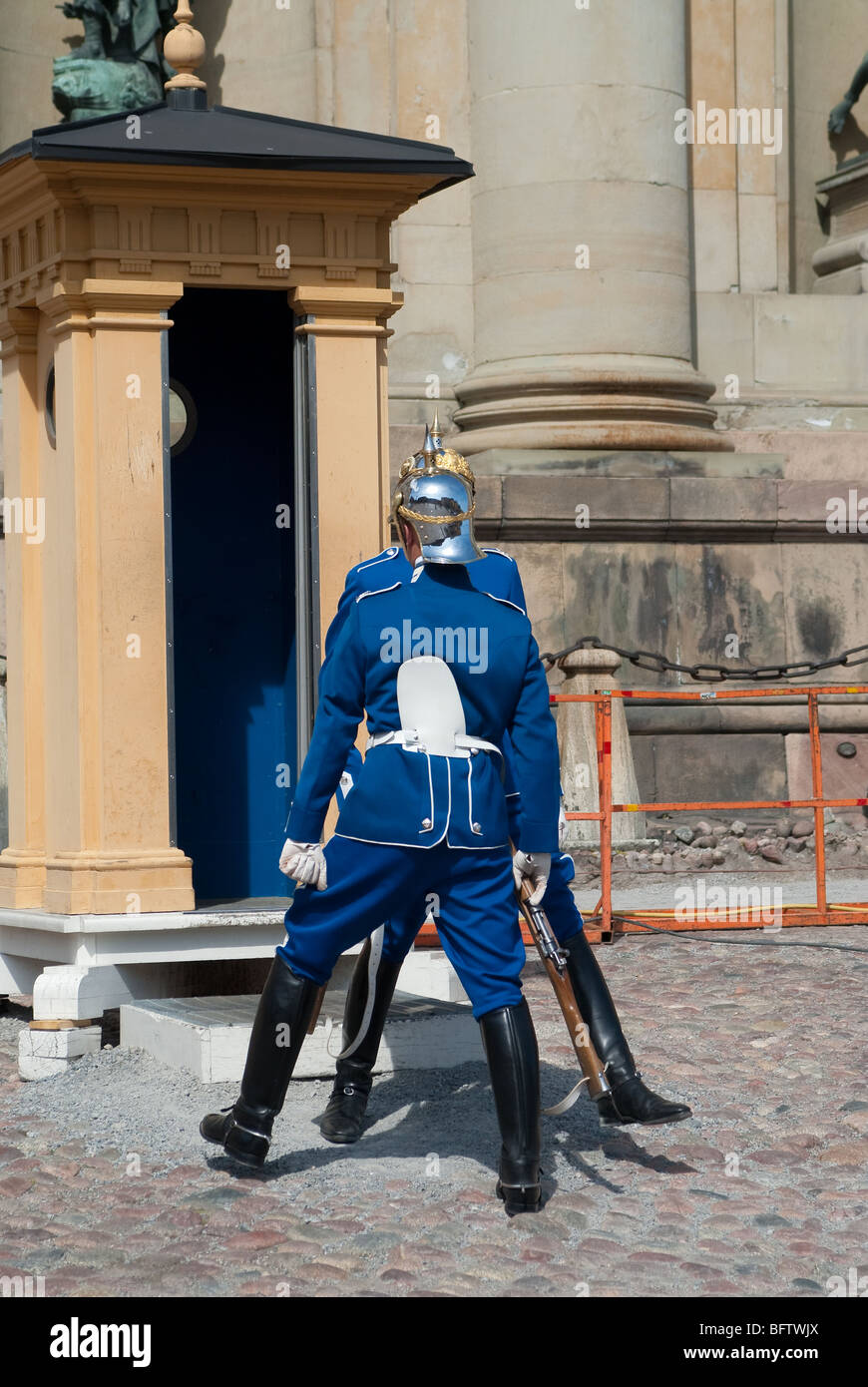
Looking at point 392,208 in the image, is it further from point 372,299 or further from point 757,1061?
point 757,1061

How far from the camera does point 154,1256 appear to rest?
448 cm

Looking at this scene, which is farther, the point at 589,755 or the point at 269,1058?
the point at 589,755

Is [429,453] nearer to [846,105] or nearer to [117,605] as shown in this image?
[117,605]

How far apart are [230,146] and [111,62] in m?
8.42

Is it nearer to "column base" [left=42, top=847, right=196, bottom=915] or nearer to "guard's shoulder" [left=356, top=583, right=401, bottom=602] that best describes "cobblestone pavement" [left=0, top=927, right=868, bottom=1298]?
"column base" [left=42, top=847, right=196, bottom=915]

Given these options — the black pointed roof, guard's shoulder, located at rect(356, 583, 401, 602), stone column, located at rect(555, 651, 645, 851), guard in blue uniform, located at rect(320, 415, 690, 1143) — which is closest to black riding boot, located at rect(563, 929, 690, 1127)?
guard in blue uniform, located at rect(320, 415, 690, 1143)

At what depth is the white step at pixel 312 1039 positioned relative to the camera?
5938 millimetres

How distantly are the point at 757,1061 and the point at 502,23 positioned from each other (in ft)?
29.5

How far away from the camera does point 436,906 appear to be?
500cm

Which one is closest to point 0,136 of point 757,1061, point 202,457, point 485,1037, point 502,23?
point 502,23

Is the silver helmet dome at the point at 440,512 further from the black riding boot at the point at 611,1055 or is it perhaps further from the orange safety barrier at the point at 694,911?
the orange safety barrier at the point at 694,911

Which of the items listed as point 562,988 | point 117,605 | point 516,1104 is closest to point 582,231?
point 117,605

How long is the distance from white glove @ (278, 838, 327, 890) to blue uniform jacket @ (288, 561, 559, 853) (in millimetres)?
28
